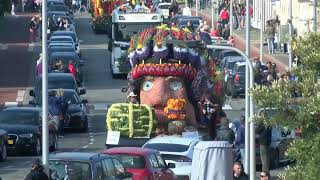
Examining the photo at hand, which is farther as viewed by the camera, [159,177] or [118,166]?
[159,177]

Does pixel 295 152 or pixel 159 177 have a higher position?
pixel 295 152

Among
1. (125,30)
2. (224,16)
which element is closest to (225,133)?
(125,30)

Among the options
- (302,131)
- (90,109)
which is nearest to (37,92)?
(90,109)

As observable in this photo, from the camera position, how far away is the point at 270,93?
15195 millimetres

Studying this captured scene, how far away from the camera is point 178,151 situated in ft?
99.5

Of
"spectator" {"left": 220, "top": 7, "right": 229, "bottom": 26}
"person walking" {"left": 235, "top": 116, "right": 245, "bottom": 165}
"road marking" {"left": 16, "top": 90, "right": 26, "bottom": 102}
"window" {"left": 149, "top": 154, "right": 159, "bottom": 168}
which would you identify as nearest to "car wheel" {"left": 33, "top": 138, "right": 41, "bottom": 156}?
"person walking" {"left": 235, "top": 116, "right": 245, "bottom": 165}

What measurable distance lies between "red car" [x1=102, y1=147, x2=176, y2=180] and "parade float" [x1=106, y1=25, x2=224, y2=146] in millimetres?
7788

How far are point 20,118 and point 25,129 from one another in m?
1.21

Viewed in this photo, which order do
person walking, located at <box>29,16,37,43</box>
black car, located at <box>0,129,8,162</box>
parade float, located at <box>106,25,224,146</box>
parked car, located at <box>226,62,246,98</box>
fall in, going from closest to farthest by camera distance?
black car, located at <box>0,129,8,162</box> → parade float, located at <box>106,25,224,146</box> → parked car, located at <box>226,62,246,98</box> → person walking, located at <box>29,16,37,43</box>

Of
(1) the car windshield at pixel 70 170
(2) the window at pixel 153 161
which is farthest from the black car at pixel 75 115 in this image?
(1) the car windshield at pixel 70 170

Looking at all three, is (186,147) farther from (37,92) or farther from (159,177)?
(37,92)

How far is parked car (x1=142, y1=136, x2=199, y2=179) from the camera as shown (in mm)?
29234

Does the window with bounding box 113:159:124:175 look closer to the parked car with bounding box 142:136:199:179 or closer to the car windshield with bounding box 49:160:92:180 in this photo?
the car windshield with bounding box 49:160:92:180

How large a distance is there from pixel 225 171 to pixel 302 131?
1053 cm
